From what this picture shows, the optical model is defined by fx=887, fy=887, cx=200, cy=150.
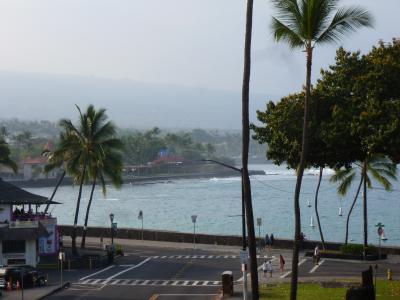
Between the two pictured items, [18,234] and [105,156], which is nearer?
[18,234]

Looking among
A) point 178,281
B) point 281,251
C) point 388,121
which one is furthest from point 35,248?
point 388,121

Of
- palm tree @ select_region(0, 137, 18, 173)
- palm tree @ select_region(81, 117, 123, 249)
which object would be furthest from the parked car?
palm tree @ select_region(0, 137, 18, 173)

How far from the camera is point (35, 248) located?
6044 centimetres

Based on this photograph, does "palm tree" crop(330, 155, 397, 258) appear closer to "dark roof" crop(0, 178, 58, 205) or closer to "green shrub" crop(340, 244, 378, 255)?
"green shrub" crop(340, 244, 378, 255)

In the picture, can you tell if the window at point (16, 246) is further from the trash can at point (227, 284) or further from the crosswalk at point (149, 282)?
the trash can at point (227, 284)

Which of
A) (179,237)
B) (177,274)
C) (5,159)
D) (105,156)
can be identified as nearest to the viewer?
(177,274)

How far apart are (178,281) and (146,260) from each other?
13301mm

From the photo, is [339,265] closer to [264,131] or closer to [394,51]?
[264,131]

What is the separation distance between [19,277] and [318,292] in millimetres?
17439

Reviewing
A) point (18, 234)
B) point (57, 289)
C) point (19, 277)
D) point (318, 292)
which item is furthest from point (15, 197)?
point (318, 292)

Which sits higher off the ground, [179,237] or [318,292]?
[318,292]

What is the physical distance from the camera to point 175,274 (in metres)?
55.0

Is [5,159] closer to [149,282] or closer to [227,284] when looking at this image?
Answer: [149,282]

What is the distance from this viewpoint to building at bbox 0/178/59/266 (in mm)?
59906
